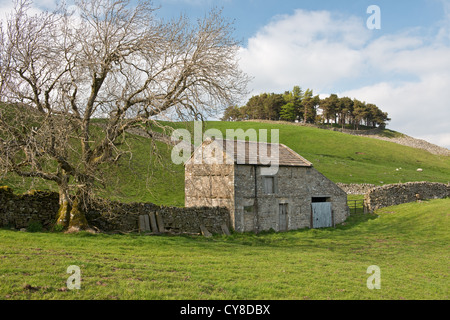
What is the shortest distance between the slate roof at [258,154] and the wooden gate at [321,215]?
3279mm

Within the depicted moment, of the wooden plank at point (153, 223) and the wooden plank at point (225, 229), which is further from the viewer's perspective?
the wooden plank at point (225, 229)

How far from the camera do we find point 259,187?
24.3 metres

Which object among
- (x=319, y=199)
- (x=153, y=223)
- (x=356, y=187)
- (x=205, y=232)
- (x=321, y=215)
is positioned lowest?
(x=205, y=232)

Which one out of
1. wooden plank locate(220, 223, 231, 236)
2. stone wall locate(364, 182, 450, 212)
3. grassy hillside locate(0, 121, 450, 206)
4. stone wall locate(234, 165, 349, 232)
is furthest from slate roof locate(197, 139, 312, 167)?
stone wall locate(364, 182, 450, 212)

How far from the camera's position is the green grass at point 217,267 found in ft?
30.0

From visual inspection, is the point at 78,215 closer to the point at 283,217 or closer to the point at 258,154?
A: the point at 258,154

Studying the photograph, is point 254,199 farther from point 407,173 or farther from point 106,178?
point 407,173

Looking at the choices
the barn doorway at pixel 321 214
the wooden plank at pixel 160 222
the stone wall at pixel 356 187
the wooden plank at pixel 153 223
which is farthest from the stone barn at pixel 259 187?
the stone wall at pixel 356 187

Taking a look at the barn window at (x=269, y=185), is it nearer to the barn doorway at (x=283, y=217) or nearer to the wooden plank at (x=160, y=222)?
the barn doorway at (x=283, y=217)

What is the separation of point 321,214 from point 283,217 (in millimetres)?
3999

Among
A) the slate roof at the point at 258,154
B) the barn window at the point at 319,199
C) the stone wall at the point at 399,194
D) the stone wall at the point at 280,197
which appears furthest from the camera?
the stone wall at the point at 399,194

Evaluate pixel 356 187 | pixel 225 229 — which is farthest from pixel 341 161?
pixel 225 229

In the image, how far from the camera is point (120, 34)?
17.3 meters

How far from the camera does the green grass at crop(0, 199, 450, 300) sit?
30.0ft
